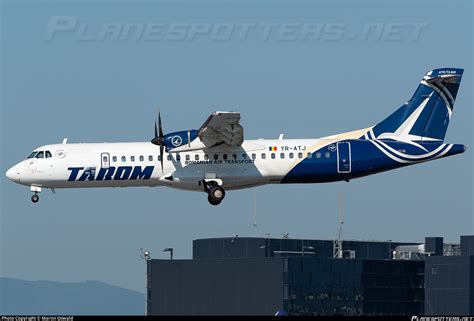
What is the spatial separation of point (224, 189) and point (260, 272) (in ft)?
138

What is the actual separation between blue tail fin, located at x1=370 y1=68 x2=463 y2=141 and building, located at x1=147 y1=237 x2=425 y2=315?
3833 cm

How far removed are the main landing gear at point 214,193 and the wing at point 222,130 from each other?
1.93 metres

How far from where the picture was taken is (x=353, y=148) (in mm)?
67812

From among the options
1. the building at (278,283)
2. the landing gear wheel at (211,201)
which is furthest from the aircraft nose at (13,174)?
the building at (278,283)

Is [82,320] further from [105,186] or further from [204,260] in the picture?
[204,260]

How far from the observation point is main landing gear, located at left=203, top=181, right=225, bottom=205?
66750 mm

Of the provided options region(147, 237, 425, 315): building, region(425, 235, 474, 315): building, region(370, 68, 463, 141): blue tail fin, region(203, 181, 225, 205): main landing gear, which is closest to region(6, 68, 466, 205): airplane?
region(203, 181, 225, 205): main landing gear

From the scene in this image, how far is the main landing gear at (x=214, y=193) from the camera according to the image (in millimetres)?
66750

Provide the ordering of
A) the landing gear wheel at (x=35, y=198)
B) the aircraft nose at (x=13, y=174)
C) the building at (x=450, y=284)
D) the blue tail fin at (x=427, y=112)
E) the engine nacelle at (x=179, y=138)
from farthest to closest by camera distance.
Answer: the building at (x=450, y=284) < the blue tail fin at (x=427, y=112) < the aircraft nose at (x=13, y=174) < the landing gear wheel at (x=35, y=198) < the engine nacelle at (x=179, y=138)

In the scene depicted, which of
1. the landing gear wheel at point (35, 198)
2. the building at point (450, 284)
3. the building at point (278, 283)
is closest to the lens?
the landing gear wheel at point (35, 198)

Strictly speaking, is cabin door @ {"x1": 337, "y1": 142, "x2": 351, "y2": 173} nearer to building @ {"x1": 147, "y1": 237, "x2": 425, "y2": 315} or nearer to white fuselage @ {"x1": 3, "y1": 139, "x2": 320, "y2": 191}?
white fuselage @ {"x1": 3, "y1": 139, "x2": 320, "y2": 191}

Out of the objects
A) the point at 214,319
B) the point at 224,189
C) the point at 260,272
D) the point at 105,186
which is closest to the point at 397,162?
the point at 224,189

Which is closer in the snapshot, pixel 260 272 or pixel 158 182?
pixel 158 182

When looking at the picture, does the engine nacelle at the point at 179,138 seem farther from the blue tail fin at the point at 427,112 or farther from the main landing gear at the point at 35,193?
the blue tail fin at the point at 427,112
